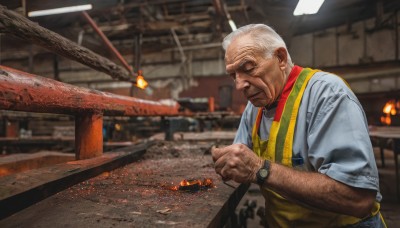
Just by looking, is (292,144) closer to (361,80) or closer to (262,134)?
(262,134)

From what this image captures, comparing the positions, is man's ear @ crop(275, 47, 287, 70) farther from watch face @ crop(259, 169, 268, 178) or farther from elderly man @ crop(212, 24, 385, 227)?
watch face @ crop(259, 169, 268, 178)

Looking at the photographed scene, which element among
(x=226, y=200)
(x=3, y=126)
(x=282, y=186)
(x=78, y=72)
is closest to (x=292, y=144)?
A: (x=282, y=186)

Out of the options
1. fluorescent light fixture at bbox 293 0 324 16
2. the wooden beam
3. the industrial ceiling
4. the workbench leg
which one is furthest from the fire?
the workbench leg

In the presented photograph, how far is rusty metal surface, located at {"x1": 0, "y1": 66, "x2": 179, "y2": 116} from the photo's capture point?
143cm

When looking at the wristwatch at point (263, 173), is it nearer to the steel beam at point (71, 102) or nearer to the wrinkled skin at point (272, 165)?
the wrinkled skin at point (272, 165)

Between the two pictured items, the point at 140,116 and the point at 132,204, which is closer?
the point at 132,204

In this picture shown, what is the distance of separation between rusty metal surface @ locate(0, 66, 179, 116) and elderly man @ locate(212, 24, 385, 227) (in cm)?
116

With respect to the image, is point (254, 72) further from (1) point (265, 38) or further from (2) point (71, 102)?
(2) point (71, 102)

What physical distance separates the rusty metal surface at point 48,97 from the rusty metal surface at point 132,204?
22.8 inches

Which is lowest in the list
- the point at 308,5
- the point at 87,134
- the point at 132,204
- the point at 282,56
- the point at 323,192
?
the point at 132,204

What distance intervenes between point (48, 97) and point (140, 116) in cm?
191

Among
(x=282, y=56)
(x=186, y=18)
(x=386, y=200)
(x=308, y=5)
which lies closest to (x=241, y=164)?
(x=282, y=56)

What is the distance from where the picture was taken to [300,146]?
153 cm

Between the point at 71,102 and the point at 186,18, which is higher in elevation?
the point at 186,18
